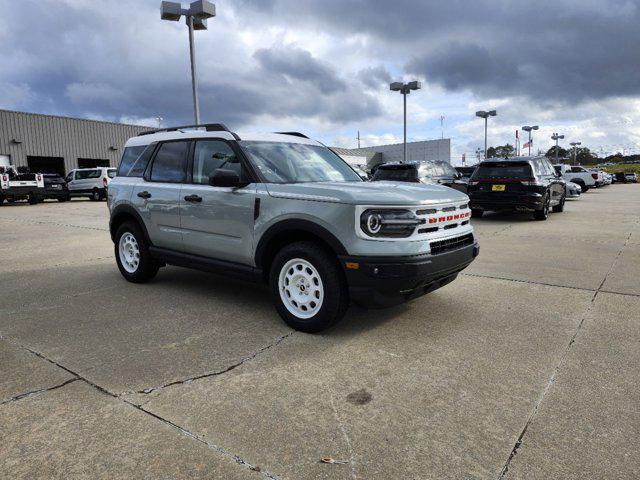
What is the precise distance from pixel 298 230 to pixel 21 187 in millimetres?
23449

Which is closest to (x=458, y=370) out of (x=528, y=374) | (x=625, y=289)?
(x=528, y=374)

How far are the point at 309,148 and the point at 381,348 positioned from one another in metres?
2.49

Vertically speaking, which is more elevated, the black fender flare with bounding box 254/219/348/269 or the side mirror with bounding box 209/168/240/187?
the side mirror with bounding box 209/168/240/187

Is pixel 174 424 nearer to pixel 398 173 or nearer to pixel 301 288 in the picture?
pixel 301 288

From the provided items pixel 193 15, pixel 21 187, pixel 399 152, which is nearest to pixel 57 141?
pixel 21 187

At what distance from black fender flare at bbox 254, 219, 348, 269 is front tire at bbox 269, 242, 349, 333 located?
126 mm

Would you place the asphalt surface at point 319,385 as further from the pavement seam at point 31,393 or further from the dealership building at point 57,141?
the dealership building at point 57,141

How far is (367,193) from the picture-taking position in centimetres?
370

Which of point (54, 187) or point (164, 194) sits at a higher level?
point (54, 187)

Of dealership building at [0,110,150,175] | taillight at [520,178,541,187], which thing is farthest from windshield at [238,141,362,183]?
dealership building at [0,110,150,175]

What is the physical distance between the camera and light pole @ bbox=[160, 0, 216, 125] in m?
13.0

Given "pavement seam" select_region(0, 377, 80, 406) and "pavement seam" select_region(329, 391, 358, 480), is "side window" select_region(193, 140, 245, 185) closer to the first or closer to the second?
"pavement seam" select_region(0, 377, 80, 406)

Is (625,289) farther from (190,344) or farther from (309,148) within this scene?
(190,344)

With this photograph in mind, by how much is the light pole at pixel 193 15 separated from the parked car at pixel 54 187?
14409 millimetres
